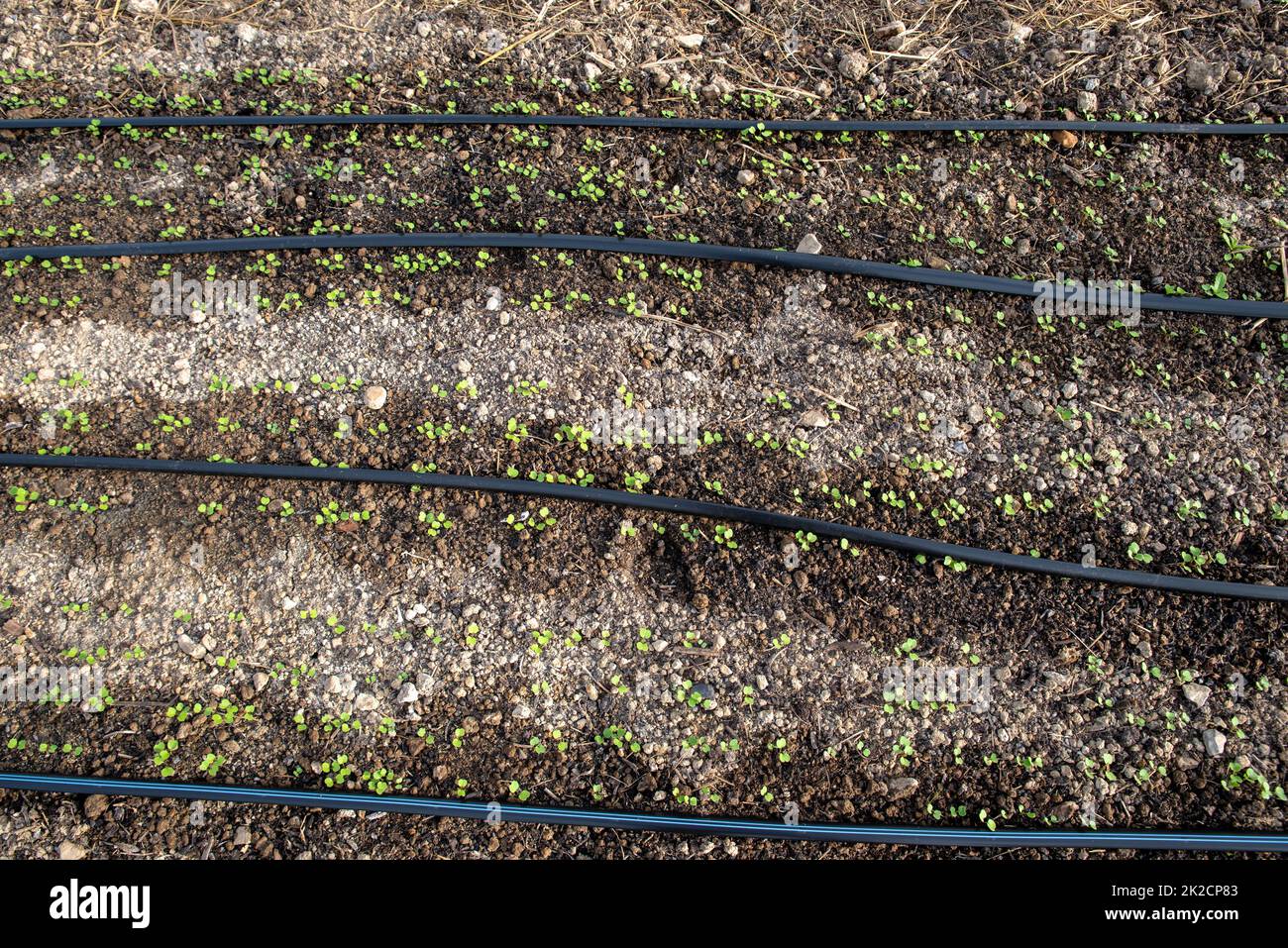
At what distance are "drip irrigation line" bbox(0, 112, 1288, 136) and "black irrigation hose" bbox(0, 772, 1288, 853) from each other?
10.8 feet

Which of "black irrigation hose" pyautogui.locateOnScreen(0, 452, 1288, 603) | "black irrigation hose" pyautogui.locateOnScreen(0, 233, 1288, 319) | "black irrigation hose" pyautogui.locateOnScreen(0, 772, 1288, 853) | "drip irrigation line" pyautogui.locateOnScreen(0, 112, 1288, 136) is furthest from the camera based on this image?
"drip irrigation line" pyautogui.locateOnScreen(0, 112, 1288, 136)

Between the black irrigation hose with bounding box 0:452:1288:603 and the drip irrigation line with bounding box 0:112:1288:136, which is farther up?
the drip irrigation line with bounding box 0:112:1288:136

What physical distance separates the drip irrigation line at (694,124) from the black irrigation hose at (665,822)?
330 cm

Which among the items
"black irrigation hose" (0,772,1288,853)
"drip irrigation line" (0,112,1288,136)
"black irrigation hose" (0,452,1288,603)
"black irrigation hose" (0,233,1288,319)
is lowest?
"black irrigation hose" (0,772,1288,853)

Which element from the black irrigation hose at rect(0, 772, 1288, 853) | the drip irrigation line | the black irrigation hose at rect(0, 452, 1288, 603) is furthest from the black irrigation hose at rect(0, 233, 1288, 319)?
the black irrigation hose at rect(0, 772, 1288, 853)

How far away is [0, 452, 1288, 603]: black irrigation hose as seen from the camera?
3.26 meters

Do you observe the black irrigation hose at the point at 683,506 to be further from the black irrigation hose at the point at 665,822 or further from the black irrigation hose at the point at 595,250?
the black irrigation hose at the point at 595,250

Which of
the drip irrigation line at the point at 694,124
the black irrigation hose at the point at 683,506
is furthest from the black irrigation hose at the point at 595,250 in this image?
the black irrigation hose at the point at 683,506

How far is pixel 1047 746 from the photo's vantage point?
3.07m

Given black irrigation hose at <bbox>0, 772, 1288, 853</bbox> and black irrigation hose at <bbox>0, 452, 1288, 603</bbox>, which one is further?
black irrigation hose at <bbox>0, 452, 1288, 603</bbox>

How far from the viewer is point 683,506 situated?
3.36 meters

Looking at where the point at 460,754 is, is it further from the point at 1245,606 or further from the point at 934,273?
the point at 1245,606

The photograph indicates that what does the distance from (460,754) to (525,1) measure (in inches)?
165

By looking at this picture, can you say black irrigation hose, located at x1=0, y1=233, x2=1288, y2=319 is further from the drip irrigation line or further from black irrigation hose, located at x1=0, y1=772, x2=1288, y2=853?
black irrigation hose, located at x1=0, y1=772, x2=1288, y2=853
